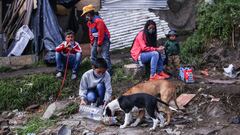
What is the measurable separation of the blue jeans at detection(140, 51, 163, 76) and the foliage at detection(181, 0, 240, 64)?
174cm

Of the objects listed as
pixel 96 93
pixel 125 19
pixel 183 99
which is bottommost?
pixel 183 99

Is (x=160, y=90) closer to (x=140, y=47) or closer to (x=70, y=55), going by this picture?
(x=140, y=47)

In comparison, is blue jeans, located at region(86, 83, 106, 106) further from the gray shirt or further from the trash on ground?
the trash on ground

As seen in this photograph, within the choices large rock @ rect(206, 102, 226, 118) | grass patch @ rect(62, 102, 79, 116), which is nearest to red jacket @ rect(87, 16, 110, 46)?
grass patch @ rect(62, 102, 79, 116)

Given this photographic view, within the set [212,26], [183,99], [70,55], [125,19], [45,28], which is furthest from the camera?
[125,19]

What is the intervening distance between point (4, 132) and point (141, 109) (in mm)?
2536

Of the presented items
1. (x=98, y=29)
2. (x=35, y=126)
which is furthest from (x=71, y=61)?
(x=35, y=126)

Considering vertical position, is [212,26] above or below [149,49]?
above

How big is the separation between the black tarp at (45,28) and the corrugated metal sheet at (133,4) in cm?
195

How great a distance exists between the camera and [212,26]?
11.4 metres

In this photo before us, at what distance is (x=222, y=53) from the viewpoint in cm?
1112

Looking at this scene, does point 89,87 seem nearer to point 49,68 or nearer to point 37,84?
point 37,84

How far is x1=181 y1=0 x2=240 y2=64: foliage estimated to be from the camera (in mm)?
11125

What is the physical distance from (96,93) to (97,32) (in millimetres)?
1886
